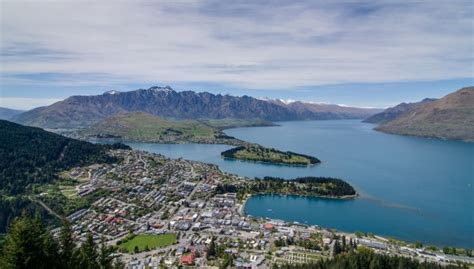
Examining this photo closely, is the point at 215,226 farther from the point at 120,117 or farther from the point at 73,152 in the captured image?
the point at 120,117

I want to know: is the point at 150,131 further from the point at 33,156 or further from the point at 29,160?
the point at 29,160

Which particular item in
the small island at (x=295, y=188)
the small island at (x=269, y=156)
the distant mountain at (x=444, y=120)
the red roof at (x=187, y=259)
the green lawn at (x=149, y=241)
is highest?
the distant mountain at (x=444, y=120)

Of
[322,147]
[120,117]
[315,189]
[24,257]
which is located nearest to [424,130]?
[322,147]

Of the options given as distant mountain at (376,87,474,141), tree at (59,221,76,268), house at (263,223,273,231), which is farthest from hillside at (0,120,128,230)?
distant mountain at (376,87,474,141)

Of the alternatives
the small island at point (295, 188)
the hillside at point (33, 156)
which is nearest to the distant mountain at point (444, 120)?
the small island at point (295, 188)

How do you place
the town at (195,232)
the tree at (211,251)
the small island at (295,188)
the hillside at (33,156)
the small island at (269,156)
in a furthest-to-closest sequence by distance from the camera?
the small island at (269,156) < the hillside at (33,156) < the small island at (295,188) < the tree at (211,251) < the town at (195,232)

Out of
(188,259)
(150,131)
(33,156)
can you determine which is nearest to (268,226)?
(188,259)

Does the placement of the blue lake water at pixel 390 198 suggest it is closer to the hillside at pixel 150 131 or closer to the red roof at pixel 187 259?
the red roof at pixel 187 259
